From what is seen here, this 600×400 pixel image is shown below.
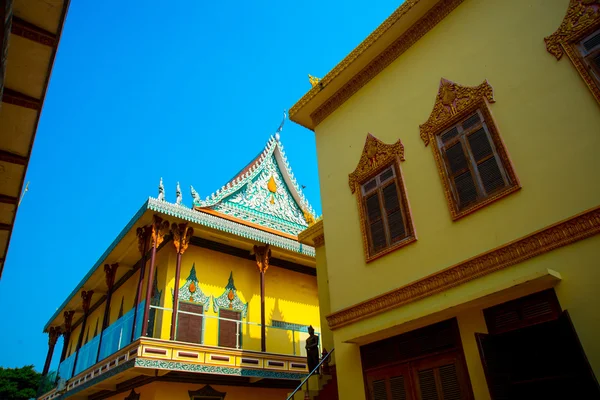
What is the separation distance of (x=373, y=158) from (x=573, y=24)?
119 inches

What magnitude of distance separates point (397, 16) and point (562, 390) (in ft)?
17.6

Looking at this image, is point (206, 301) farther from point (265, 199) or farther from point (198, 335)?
point (265, 199)

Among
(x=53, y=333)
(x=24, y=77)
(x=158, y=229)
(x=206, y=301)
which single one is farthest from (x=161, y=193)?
(x=53, y=333)

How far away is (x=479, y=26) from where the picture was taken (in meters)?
5.80

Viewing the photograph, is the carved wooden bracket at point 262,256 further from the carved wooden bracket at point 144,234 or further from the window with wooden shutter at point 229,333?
the carved wooden bracket at point 144,234

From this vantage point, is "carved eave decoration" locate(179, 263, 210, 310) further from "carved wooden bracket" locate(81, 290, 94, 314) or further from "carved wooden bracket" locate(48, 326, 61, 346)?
"carved wooden bracket" locate(48, 326, 61, 346)

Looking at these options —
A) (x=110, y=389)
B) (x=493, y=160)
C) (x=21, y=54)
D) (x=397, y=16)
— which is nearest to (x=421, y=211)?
(x=493, y=160)

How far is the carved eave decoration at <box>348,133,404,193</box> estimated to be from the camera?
6.46 metres

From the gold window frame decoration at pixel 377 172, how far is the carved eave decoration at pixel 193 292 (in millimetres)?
5972

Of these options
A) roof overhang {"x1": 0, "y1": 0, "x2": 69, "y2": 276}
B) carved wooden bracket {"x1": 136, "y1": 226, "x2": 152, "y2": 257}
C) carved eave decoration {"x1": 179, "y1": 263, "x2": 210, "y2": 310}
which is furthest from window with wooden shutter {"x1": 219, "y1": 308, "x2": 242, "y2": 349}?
roof overhang {"x1": 0, "y1": 0, "x2": 69, "y2": 276}

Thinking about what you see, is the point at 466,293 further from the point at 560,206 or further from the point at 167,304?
the point at 167,304

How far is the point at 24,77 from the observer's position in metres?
5.55

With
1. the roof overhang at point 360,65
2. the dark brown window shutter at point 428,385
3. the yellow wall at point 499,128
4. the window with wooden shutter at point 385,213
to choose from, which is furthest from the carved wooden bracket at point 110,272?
the dark brown window shutter at point 428,385

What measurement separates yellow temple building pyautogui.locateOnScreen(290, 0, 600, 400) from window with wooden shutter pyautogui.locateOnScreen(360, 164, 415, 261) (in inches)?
0.9
